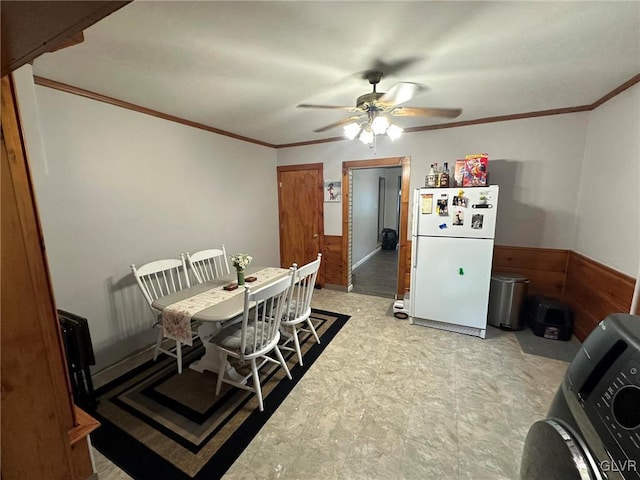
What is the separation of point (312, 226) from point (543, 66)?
3.10m

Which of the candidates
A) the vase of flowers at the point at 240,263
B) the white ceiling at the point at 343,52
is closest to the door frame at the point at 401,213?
the white ceiling at the point at 343,52

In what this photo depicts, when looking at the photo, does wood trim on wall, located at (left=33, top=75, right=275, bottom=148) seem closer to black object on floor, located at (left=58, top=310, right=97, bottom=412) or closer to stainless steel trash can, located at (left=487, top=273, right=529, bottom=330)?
black object on floor, located at (left=58, top=310, right=97, bottom=412)

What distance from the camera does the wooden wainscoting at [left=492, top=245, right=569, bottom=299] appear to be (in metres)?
2.93

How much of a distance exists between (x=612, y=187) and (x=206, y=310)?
11.2ft

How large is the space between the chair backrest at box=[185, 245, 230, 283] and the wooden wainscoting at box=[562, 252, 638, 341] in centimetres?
357

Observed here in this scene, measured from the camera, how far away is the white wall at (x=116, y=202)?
1.96 metres

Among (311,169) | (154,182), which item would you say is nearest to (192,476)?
(154,182)

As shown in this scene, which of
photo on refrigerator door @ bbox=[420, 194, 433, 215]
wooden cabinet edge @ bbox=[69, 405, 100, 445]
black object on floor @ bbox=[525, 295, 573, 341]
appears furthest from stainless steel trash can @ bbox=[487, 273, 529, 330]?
wooden cabinet edge @ bbox=[69, 405, 100, 445]

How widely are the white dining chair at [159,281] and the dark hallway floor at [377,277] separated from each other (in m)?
2.56

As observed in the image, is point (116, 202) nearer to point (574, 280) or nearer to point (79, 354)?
point (79, 354)

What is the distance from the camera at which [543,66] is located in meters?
1.79

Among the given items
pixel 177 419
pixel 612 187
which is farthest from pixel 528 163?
pixel 177 419

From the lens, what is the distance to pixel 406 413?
1812 millimetres

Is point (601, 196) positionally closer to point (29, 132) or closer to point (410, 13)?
point (410, 13)
